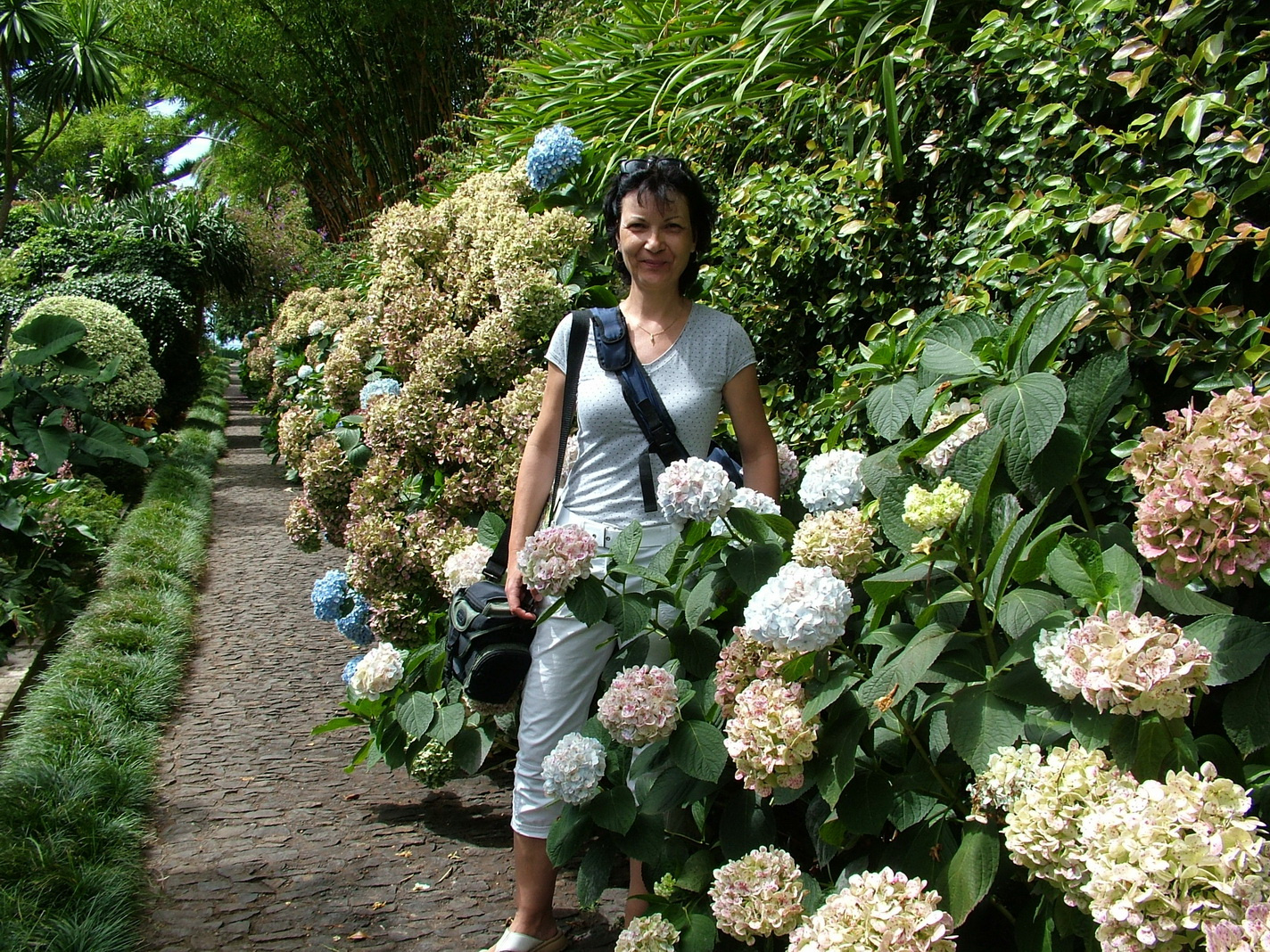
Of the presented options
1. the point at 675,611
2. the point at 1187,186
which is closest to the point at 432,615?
the point at 675,611

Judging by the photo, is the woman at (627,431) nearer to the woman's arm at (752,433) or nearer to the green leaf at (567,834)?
the woman's arm at (752,433)

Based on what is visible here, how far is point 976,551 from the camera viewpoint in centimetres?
145

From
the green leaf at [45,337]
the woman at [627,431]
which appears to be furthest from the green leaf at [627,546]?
the green leaf at [45,337]

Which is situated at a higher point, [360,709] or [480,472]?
[480,472]

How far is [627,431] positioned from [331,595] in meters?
2.31

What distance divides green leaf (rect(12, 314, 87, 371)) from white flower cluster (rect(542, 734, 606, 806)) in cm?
221

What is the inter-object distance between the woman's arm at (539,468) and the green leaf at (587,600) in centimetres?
51

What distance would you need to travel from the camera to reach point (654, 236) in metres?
2.35

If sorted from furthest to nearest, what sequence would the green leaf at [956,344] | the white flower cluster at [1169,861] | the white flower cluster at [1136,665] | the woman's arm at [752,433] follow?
1. the woman's arm at [752,433]
2. the green leaf at [956,344]
3. the white flower cluster at [1136,665]
4. the white flower cluster at [1169,861]

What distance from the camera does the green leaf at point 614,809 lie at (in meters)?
1.98

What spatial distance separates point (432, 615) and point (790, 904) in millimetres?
2252

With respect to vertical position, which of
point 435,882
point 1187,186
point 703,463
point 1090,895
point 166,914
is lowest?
point 435,882

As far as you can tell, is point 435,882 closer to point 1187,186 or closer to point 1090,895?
point 1090,895

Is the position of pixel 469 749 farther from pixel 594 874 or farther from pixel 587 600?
pixel 587 600
